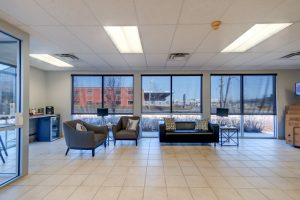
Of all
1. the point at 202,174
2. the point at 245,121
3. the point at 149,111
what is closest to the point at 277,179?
the point at 202,174

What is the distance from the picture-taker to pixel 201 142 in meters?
6.12

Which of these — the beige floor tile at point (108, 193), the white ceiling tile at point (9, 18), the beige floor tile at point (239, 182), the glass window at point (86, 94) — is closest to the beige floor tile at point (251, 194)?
the beige floor tile at point (239, 182)

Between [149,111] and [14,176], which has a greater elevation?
[149,111]

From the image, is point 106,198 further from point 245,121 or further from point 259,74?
point 259,74

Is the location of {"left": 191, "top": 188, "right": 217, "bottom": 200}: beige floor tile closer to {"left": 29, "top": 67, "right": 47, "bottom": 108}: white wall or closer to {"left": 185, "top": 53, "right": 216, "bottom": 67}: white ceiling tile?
{"left": 185, "top": 53, "right": 216, "bottom": 67}: white ceiling tile

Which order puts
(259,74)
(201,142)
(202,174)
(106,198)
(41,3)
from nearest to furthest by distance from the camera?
(41,3), (106,198), (202,174), (201,142), (259,74)

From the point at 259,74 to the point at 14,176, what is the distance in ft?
26.3

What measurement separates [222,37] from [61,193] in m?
3.88

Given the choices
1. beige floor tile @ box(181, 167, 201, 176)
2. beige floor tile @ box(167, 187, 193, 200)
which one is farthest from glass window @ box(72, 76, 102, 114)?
beige floor tile @ box(167, 187, 193, 200)

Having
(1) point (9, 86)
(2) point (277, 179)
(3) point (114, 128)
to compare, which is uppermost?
(1) point (9, 86)

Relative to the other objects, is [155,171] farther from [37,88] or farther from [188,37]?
[37,88]

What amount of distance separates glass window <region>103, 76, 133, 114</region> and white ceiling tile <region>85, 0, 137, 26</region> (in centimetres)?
455

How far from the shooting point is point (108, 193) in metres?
2.96

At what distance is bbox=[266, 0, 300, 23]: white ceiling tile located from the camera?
99.0 inches
